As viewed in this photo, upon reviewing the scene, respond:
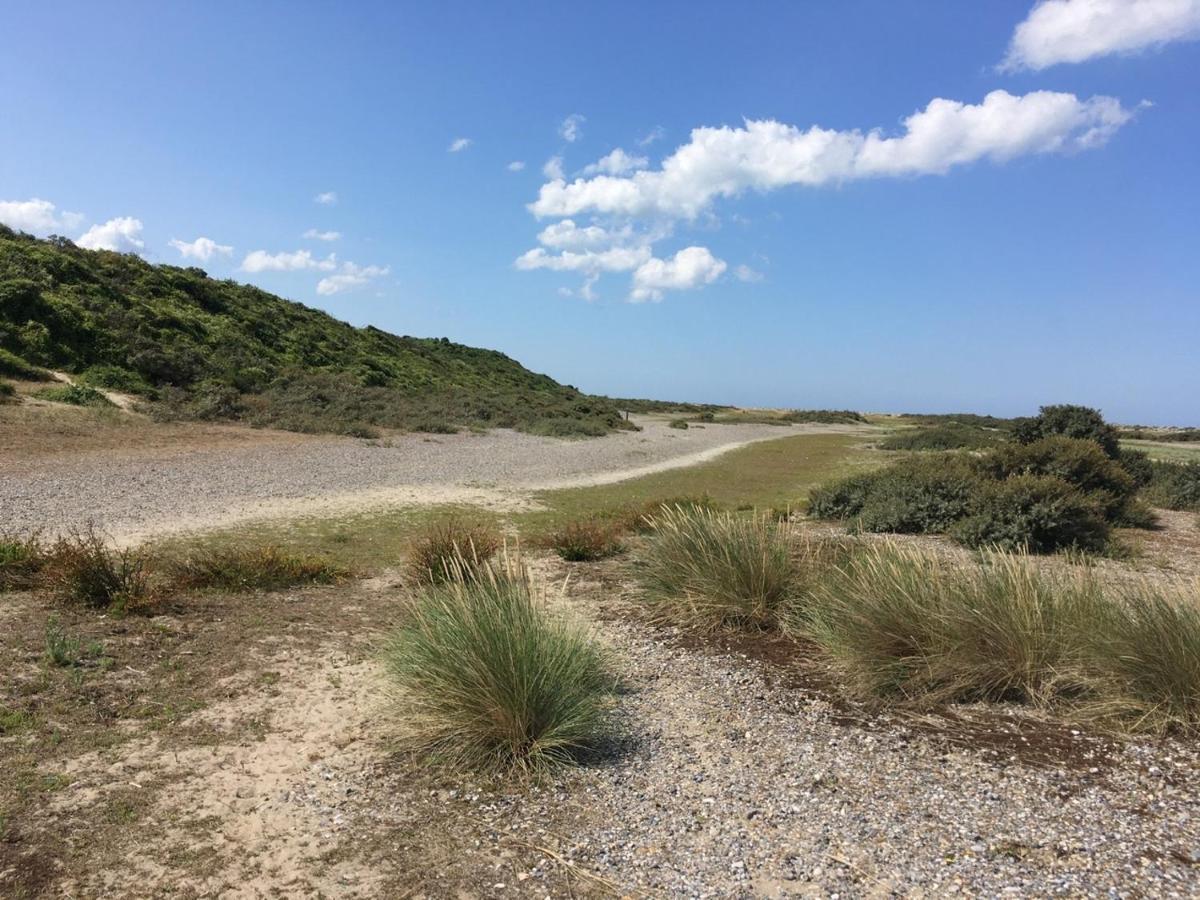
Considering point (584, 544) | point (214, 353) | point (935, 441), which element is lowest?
point (584, 544)

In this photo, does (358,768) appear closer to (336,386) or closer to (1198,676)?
(1198,676)

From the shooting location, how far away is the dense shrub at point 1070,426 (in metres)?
18.0

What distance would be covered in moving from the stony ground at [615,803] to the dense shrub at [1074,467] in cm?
997

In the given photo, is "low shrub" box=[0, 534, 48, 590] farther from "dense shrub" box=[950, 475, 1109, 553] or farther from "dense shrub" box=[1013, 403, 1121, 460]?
"dense shrub" box=[1013, 403, 1121, 460]

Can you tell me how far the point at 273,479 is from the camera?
15195 mm

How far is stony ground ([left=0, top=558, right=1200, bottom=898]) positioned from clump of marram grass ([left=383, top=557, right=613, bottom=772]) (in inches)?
7.1

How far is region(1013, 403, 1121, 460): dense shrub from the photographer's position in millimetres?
18047

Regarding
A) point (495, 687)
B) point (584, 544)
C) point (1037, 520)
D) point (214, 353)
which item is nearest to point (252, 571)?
point (584, 544)

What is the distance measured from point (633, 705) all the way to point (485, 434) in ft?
88.7

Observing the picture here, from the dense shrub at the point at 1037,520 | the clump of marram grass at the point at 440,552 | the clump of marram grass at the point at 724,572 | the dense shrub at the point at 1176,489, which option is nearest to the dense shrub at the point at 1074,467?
the dense shrub at the point at 1037,520

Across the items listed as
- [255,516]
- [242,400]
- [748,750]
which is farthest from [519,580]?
[242,400]

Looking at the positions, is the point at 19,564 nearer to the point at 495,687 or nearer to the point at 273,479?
the point at 495,687

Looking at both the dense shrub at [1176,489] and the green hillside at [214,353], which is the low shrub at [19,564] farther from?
the dense shrub at [1176,489]

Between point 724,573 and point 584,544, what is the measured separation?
335cm
